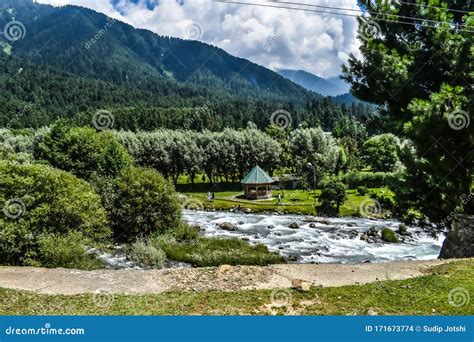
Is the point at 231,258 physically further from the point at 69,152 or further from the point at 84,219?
the point at 69,152

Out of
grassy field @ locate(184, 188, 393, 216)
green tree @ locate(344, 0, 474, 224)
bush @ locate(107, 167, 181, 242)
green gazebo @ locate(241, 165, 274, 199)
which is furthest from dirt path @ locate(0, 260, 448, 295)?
green gazebo @ locate(241, 165, 274, 199)

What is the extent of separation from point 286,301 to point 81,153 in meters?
37.9

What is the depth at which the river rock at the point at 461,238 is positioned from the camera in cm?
1747

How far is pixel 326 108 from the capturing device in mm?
169750

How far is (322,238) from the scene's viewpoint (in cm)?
4031

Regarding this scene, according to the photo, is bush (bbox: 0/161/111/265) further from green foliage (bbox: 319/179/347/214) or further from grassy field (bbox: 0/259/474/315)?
green foliage (bbox: 319/179/347/214)

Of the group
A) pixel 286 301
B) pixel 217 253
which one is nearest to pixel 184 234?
pixel 217 253

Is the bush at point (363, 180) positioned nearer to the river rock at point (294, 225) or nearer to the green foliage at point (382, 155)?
the green foliage at point (382, 155)

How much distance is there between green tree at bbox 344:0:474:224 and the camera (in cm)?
1614

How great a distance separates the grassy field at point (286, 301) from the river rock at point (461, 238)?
4.95 m

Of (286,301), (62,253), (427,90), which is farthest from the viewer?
(62,253)

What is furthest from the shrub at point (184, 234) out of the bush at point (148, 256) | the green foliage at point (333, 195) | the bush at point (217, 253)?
the green foliage at point (333, 195)

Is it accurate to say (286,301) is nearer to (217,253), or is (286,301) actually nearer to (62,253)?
(62,253)

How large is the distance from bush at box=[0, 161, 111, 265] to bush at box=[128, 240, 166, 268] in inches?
128
